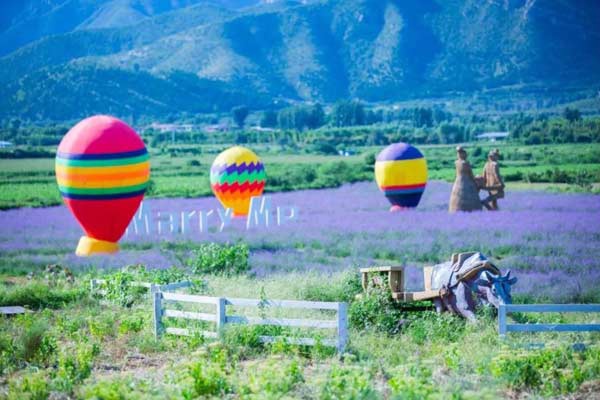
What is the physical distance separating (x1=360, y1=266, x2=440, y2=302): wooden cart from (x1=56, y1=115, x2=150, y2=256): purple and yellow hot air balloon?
10.5m

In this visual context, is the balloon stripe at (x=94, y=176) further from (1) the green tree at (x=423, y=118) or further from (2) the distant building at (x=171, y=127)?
(1) the green tree at (x=423, y=118)

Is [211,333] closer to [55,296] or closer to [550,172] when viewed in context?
[55,296]

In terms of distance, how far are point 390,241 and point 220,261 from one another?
683cm

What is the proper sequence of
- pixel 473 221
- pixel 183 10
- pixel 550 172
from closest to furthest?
1. pixel 473 221
2. pixel 550 172
3. pixel 183 10

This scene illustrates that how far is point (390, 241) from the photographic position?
25266 millimetres

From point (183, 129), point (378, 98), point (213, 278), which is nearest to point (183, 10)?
point (378, 98)

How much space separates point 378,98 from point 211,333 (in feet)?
470

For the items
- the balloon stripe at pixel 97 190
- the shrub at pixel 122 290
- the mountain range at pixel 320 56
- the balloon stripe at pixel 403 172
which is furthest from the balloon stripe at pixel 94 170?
the mountain range at pixel 320 56

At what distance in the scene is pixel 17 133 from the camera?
268 feet

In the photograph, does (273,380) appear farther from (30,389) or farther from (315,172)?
(315,172)

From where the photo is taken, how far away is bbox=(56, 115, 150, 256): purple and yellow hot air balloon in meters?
23.5

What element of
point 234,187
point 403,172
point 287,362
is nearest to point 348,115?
point 403,172

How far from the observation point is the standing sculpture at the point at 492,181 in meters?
31.7

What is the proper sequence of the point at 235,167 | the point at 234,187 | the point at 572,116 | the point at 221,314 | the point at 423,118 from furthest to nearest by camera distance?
the point at 423,118 < the point at 572,116 < the point at 234,187 < the point at 235,167 < the point at 221,314
